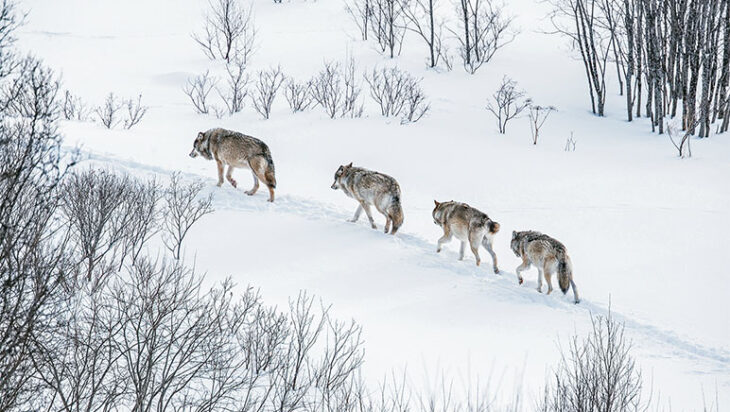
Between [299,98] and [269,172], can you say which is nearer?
[269,172]

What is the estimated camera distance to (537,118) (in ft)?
77.6

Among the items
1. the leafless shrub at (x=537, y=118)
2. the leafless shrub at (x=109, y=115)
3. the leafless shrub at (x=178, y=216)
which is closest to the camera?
the leafless shrub at (x=178, y=216)

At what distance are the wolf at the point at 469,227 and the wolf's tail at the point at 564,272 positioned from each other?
1.31 metres

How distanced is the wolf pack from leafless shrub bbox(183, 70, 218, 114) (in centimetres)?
945

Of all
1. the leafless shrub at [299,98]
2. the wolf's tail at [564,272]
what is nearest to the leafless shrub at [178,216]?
the wolf's tail at [564,272]

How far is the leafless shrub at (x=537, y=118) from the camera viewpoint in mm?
21453

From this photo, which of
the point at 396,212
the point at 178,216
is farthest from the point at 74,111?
the point at 396,212

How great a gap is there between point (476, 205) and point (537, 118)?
32.5ft

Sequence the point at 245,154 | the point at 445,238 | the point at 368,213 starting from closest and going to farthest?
1. the point at 445,238
2. the point at 368,213
3. the point at 245,154

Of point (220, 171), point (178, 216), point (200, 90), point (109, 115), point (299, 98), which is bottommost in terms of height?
point (178, 216)

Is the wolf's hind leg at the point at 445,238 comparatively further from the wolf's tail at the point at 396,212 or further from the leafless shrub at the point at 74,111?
the leafless shrub at the point at 74,111

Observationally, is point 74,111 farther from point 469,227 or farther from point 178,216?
point 469,227

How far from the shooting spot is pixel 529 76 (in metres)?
30.0

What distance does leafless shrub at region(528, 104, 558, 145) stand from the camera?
70.4ft
